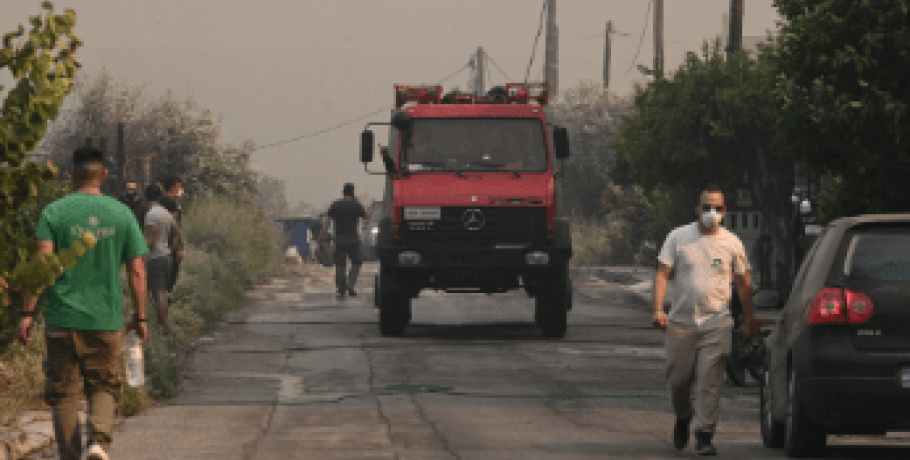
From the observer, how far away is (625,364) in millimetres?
16156

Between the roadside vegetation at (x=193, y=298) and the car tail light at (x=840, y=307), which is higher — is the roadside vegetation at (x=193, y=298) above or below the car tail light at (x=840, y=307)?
below

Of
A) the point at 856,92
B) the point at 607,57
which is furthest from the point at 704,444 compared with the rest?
the point at 607,57

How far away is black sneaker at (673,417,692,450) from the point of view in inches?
398

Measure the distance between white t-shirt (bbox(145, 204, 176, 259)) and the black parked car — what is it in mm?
9350

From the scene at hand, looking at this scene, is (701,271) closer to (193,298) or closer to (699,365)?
(699,365)

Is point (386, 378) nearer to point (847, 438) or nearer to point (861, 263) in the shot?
point (847, 438)

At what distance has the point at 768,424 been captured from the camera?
10.1 meters

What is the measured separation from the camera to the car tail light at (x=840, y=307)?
29.2ft

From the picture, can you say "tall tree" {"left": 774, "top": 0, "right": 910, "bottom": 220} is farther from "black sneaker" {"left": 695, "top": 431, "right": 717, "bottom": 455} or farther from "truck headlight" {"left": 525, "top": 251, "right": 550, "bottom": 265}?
"black sneaker" {"left": 695, "top": 431, "right": 717, "bottom": 455}

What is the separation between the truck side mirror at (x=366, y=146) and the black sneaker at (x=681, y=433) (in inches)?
377

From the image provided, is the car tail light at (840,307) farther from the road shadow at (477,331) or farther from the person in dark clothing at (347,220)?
the person in dark clothing at (347,220)

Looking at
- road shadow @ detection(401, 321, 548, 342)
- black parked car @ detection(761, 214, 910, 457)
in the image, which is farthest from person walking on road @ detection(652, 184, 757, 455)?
road shadow @ detection(401, 321, 548, 342)

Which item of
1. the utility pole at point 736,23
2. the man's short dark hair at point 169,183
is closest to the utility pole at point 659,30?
the utility pole at point 736,23

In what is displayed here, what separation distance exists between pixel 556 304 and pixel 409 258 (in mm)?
1928
